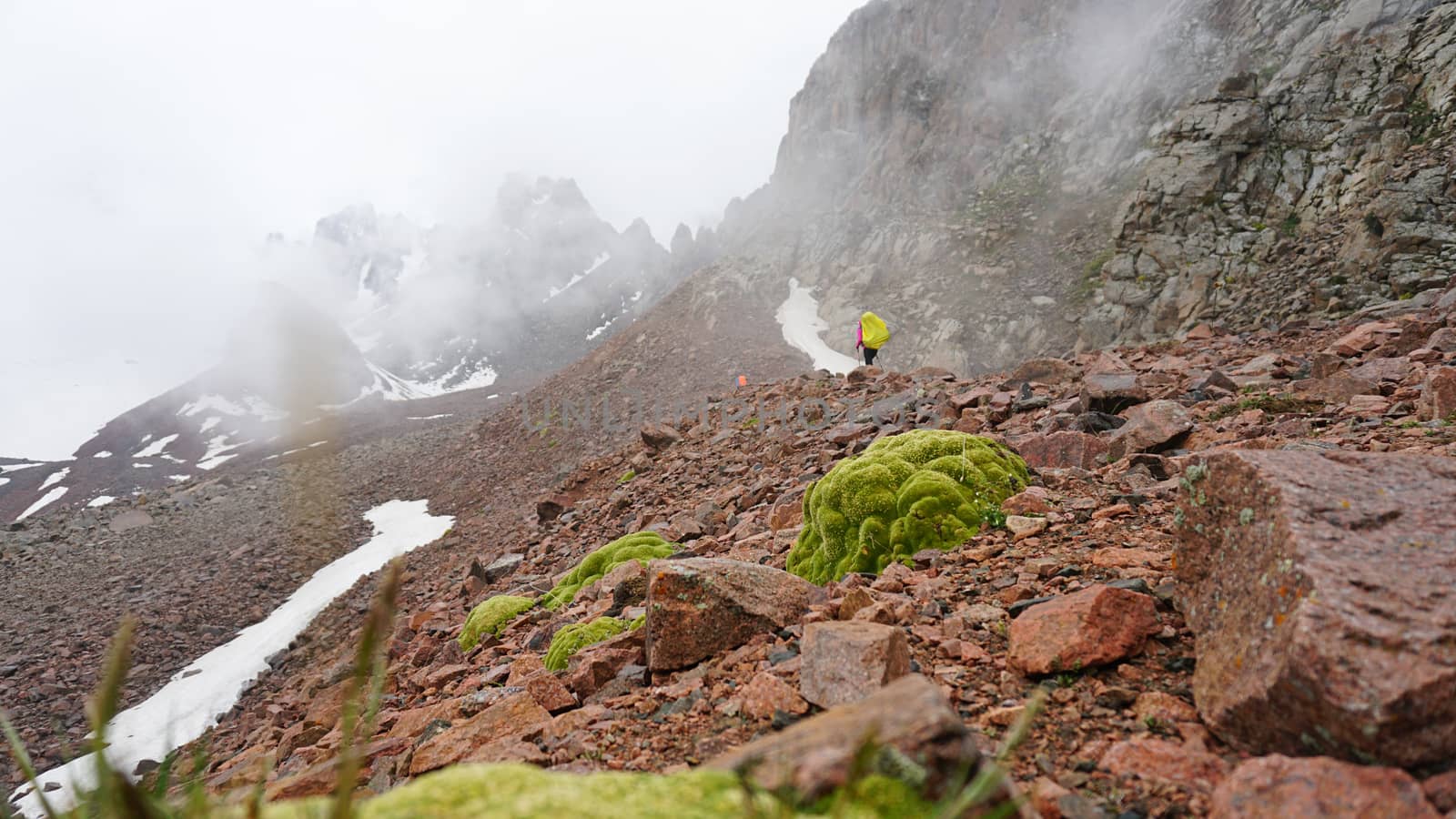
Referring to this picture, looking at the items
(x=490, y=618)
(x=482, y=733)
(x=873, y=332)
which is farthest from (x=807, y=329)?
(x=482, y=733)

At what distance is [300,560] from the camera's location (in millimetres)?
24047

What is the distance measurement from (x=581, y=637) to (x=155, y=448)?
14065 centimetres

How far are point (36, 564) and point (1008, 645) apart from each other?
4000 centimetres

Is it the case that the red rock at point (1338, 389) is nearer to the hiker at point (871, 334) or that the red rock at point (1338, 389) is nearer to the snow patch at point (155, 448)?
the hiker at point (871, 334)

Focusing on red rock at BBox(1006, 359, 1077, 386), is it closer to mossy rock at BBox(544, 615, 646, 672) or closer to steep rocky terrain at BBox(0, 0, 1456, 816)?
steep rocky terrain at BBox(0, 0, 1456, 816)

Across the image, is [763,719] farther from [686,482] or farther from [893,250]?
[893,250]

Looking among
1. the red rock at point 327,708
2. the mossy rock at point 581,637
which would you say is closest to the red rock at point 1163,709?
the mossy rock at point 581,637

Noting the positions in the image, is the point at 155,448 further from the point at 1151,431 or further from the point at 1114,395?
the point at 1151,431

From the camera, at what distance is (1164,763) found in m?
2.63

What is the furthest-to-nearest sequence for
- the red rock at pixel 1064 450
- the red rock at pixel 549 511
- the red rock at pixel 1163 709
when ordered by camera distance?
1. the red rock at pixel 549 511
2. the red rock at pixel 1064 450
3. the red rock at pixel 1163 709

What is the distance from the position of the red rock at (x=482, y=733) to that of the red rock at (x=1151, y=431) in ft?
22.7

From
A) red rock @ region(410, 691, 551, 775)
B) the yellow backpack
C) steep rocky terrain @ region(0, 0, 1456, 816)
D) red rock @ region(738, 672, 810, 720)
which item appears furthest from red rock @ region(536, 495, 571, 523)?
red rock @ region(738, 672, 810, 720)

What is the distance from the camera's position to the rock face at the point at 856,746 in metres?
1.68

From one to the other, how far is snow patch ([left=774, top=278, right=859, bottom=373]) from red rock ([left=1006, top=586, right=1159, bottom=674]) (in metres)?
37.8
